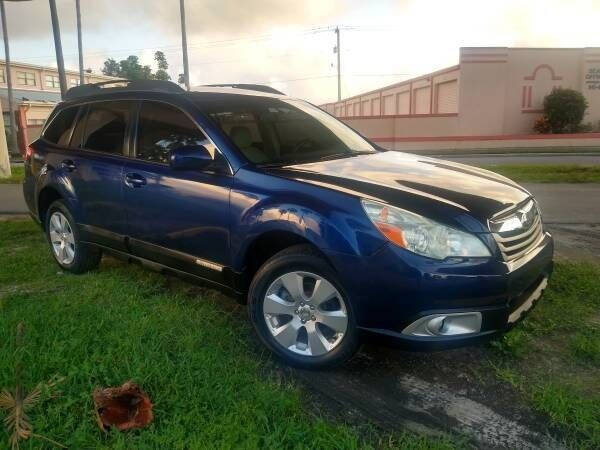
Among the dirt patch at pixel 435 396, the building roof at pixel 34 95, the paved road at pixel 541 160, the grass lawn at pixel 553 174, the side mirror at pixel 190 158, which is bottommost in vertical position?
the paved road at pixel 541 160

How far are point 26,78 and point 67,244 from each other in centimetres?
5100

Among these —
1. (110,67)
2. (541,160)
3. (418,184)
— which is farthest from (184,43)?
(110,67)

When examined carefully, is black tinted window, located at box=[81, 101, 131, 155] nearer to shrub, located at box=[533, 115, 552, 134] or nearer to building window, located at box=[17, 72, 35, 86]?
shrub, located at box=[533, 115, 552, 134]

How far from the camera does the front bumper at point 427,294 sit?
286cm

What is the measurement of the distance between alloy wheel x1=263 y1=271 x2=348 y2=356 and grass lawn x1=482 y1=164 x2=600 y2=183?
8.94 metres

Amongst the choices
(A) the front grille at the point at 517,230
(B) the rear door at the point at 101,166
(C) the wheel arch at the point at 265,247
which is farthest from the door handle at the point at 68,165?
(A) the front grille at the point at 517,230

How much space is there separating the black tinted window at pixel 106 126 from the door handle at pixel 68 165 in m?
0.19

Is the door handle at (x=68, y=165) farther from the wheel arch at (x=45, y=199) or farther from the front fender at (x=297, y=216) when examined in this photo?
the front fender at (x=297, y=216)

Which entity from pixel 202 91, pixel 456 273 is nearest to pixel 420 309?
pixel 456 273

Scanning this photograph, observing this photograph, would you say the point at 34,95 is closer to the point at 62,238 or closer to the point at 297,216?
the point at 62,238

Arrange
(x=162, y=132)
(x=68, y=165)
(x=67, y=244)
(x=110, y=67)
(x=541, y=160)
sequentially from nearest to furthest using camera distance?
1. (x=162, y=132)
2. (x=68, y=165)
3. (x=67, y=244)
4. (x=541, y=160)
5. (x=110, y=67)

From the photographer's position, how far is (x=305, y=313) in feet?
10.7

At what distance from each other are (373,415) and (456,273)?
852mm

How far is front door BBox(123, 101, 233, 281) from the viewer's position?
3658 mm
